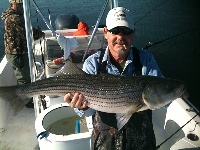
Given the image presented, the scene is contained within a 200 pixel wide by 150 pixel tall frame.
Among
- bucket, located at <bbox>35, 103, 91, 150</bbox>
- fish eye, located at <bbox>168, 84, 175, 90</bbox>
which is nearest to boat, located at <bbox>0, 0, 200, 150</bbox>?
bucket, located at <bbox>35, 103, 91, 150</bbox>

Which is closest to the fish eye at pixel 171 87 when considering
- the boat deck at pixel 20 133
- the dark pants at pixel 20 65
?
the boat deck at pixel 20 133

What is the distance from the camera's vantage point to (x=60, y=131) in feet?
17.5

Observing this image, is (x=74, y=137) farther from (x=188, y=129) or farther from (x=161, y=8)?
(x=161, y=8)

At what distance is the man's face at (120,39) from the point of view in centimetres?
348

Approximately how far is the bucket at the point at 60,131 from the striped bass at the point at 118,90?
1.29 metres

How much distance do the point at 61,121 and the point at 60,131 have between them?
0.23 metres

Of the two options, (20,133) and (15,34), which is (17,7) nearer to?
(15,34)

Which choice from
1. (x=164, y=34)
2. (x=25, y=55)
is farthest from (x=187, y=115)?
(x=164, y=34)

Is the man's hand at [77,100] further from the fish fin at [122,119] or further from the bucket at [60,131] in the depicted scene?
the bucket at [60,131]

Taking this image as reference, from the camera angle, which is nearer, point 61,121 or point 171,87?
point 171,87

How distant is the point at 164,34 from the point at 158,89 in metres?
15.6

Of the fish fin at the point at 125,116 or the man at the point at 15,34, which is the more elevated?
the man at the point at 15,34

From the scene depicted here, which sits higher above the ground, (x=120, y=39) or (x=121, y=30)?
(x=121, y=30)

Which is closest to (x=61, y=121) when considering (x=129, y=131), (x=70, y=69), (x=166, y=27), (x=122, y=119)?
(x=70, y=69)
